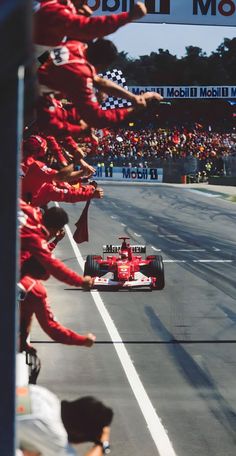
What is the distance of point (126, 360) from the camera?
11.8 meters

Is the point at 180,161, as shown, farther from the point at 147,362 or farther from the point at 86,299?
the point at 147,362

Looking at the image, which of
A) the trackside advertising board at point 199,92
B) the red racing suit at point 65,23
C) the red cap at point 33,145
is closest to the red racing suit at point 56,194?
the red cap at point 33,145

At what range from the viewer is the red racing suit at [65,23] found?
206 inches

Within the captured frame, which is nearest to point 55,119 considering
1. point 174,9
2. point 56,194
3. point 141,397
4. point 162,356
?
point 56,194

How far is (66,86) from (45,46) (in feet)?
0.90

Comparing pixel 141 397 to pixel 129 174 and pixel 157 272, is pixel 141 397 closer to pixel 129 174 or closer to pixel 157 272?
pixel 157 272

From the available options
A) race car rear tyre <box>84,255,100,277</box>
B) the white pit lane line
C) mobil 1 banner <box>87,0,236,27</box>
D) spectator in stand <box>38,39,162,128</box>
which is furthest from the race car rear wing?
spectator in stand <box>38,39,162,128</box>

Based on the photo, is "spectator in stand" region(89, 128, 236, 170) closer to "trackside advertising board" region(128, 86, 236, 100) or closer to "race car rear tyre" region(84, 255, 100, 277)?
"trackside advertising board" region(128, 86, 236, 100)

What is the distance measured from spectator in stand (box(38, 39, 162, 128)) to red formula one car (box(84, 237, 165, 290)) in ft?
38.1

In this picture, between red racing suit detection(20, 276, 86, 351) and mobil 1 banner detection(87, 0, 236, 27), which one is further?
mobil 1 banner detection(87, 0, 236, 27)

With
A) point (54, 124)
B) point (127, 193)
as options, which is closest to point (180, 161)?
point (127, 193)

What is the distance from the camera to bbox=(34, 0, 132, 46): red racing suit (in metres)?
5.24

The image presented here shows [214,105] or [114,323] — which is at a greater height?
[214,105]

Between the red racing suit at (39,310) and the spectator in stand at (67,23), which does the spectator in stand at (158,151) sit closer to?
the red racing suit at (39,310)
